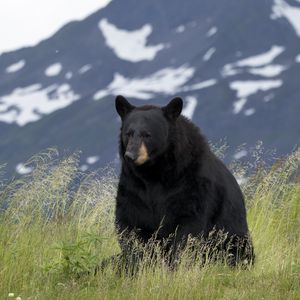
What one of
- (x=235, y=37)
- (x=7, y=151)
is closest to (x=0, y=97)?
(x=7, y=151)

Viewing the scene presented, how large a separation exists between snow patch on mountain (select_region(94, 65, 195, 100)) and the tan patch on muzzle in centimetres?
12940

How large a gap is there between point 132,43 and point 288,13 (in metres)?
27.6

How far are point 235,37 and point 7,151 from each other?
4066cm

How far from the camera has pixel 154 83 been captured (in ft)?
467

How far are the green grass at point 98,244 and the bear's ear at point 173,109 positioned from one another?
978mm

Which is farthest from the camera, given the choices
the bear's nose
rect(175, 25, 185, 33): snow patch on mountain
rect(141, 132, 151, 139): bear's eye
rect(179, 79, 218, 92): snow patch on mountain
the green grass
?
rect(175, 25, 185, 33): snow patch on mountain

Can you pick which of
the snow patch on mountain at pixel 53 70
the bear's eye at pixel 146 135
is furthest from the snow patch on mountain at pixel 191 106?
the bear's eye at pixel 146 135

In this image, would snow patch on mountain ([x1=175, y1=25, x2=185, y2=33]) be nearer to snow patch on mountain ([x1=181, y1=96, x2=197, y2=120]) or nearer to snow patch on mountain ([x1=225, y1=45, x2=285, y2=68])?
snow patch on mountain ([x1=225, y1=45, x2=285, y2=68])

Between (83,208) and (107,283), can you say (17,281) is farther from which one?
(83,208)

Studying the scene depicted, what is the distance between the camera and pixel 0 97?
139750mm

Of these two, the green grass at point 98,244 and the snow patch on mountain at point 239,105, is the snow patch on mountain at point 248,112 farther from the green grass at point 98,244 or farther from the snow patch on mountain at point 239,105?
the green grass at point 98,244

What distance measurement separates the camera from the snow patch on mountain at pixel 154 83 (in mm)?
138500

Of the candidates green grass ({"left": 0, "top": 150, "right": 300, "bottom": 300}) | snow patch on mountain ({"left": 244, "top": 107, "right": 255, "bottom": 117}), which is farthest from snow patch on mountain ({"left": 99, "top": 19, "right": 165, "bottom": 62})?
green grass ({"left": 0, "top": 150, "right": 300, "bottom": 300})

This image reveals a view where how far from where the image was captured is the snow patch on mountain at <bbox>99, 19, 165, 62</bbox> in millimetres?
145000
